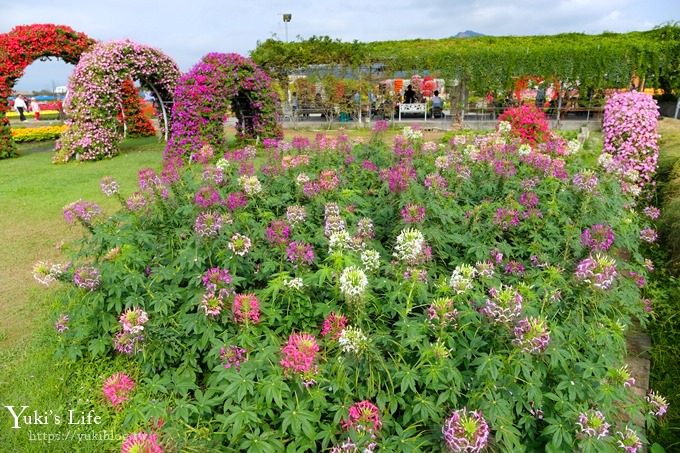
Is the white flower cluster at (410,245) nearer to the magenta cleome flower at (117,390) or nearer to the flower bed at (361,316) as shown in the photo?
the flower bed at (361,316)

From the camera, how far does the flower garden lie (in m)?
1.83

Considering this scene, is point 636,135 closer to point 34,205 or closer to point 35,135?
point 34,205

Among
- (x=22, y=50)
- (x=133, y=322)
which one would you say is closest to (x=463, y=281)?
(x=133, y=322)

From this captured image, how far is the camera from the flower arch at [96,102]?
1035 centimetres

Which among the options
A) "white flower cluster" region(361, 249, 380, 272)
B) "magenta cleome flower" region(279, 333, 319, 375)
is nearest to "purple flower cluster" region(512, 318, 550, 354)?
"white flower cluster" region(361, 249, 380, 272)

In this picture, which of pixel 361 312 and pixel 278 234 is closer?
pixel 361 312

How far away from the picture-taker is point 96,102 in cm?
1041

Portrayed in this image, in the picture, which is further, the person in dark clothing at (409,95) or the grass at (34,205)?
the person in dark clothing at (409,95)

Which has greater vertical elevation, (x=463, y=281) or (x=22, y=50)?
(x=22, y=50)

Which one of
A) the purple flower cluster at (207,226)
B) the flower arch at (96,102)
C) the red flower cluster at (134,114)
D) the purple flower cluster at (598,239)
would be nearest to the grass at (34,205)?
the flower arch at (96,102)

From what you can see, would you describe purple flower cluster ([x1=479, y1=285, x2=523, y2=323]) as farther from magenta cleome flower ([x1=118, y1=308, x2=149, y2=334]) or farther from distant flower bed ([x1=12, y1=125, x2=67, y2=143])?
distant flower bed ([x1=12, y1=125, x2=67, y2=143])

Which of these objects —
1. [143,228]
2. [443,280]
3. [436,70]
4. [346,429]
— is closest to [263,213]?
[143,228]

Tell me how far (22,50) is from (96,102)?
2.96 meters

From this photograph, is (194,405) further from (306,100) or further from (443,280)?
(306,100)
